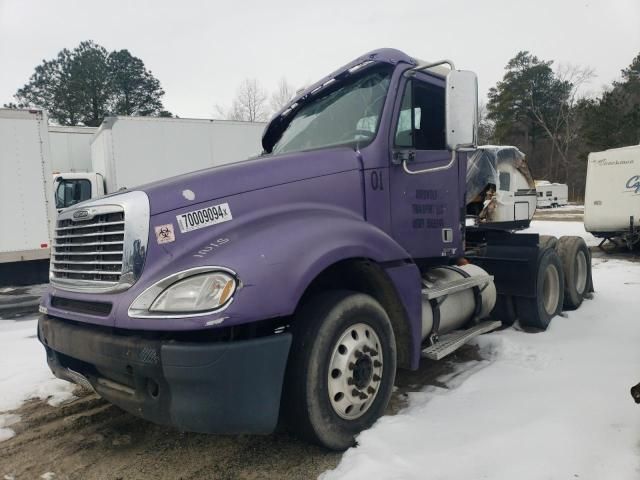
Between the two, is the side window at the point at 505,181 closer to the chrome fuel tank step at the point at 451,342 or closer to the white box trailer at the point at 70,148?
the chrome fuel tank step at the point at 451,342

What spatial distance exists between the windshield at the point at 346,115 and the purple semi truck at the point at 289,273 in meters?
0.01

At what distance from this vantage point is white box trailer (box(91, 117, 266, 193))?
13266mm

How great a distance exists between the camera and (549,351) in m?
4.65

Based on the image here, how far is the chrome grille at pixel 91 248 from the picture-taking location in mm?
2756

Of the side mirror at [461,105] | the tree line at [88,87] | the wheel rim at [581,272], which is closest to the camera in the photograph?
the side mirror at [461,105]

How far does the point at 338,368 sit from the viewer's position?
115 inches

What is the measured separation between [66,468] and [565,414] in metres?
3.25

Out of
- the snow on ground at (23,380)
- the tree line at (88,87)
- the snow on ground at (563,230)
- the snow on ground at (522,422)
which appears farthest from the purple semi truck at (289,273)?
the tree line at (88,87)

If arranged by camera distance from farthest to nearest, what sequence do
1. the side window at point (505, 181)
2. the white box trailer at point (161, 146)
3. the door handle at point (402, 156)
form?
1. the white box trailer at point (161, 146)
2. the side window at point (505, 181)
3. the door handle at point (402, 156)

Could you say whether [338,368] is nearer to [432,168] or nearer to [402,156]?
[402,156]

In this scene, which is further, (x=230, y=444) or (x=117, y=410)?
(x=117, y=410)

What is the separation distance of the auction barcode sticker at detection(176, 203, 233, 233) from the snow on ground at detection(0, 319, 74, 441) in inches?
85.5

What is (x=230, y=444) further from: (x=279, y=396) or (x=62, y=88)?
(x=62, y=88)

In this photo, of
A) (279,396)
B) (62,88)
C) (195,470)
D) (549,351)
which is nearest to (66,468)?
(195,470)
